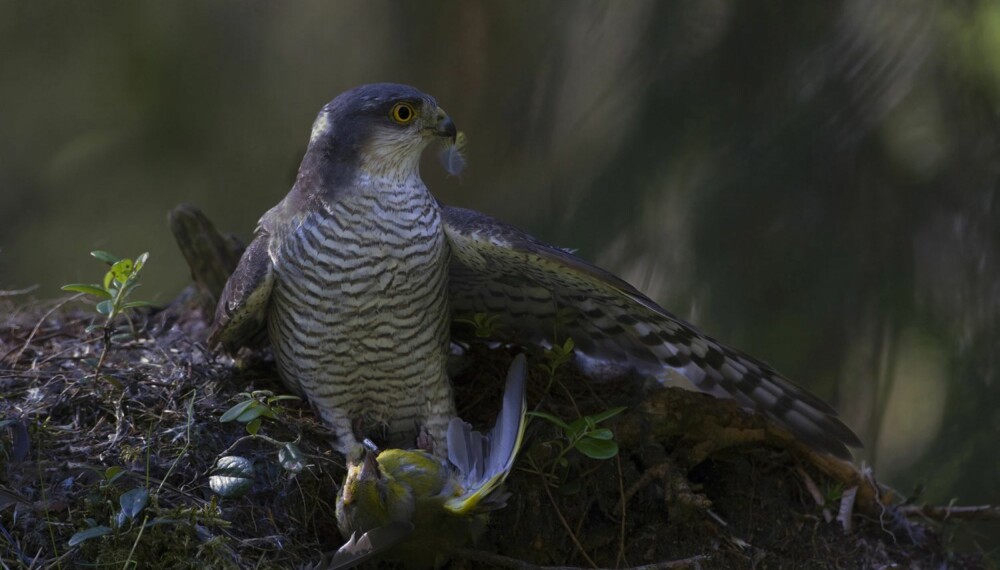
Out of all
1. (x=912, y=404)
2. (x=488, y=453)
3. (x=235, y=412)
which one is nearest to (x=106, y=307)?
(x=235, y=412)

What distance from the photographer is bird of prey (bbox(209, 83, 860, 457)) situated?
320 cm

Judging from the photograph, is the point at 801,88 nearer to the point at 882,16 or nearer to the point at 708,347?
the point at 882,16

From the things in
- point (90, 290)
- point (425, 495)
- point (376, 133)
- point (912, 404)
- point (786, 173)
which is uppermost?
point (376, 133)

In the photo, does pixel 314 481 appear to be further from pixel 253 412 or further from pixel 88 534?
pixel 88 534

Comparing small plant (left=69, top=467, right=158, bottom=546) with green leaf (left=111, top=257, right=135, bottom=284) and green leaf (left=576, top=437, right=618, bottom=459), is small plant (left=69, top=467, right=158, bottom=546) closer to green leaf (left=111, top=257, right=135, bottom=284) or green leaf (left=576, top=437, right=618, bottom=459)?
green leaf (left=111, top=257, right=135, bottom=284)

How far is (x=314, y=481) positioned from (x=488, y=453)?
54 cm

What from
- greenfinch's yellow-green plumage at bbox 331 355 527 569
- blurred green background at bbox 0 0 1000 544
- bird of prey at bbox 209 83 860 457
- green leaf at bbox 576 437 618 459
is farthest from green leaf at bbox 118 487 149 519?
blurred green background at bbox 0 0 1000 544

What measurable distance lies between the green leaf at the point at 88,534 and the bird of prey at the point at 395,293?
32.7 inches

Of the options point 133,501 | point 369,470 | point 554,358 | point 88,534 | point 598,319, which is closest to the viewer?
point 88,534

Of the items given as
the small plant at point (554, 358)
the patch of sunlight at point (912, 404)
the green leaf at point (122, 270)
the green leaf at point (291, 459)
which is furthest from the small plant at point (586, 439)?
the patch of sunlight at point (912, 404)

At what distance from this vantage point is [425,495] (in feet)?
9.57

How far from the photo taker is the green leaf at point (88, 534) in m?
2.51

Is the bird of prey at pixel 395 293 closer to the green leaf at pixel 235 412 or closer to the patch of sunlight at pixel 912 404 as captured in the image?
the green leaf at pixel 235 412

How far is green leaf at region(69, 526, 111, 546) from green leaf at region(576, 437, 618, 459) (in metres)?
1.35
